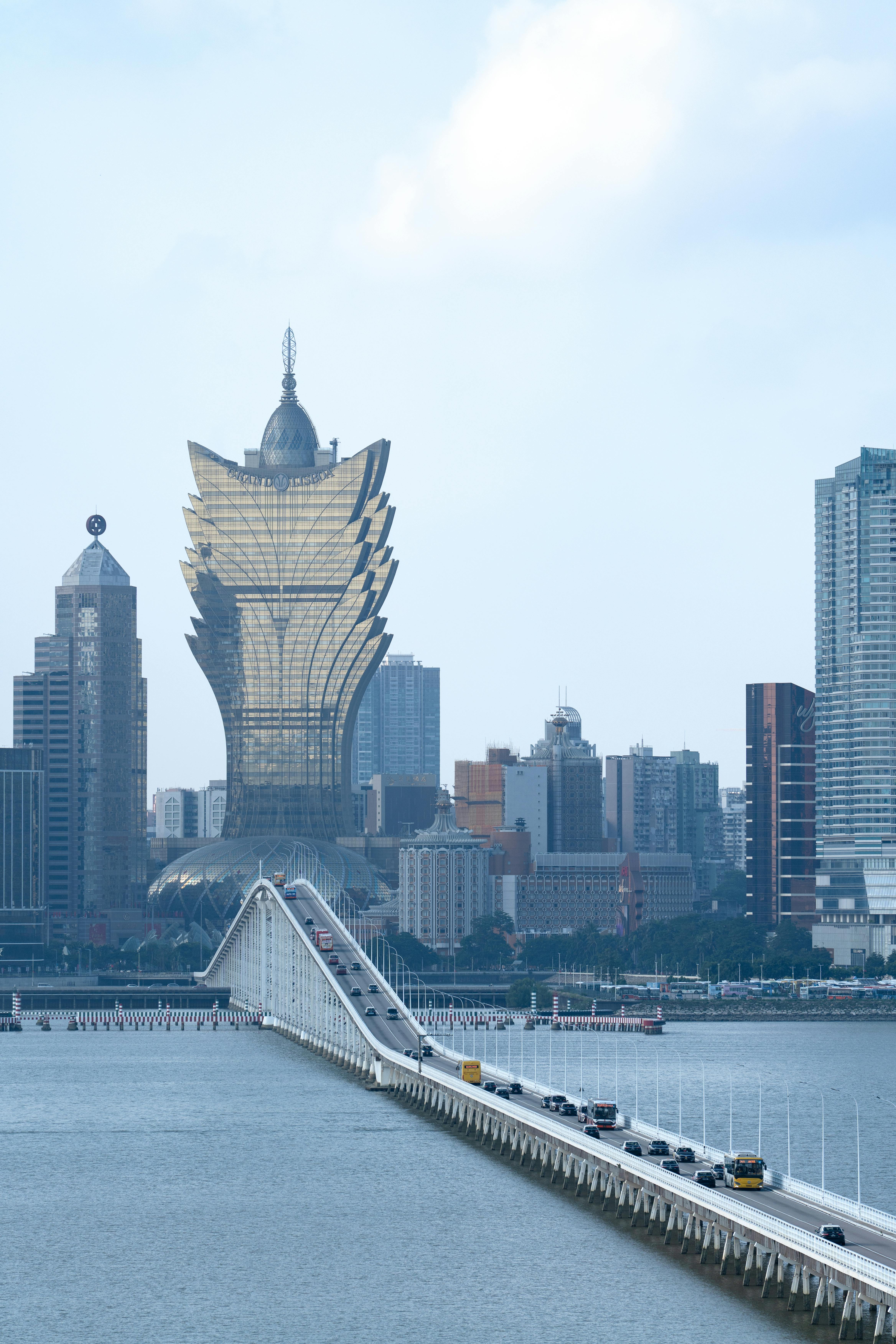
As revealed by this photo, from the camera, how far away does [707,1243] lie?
8456 centimetres

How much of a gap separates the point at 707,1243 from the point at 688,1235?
2237 millimetres

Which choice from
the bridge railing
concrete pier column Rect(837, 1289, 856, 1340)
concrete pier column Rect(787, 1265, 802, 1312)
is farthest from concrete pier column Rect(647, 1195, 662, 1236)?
concrete pier column Rect(837, 1289, 856, 1340)

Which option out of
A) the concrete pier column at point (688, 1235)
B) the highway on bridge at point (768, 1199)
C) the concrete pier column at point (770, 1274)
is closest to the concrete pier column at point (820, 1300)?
the highway on bridge at point (768, 1199)

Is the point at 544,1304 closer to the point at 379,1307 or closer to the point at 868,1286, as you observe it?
the point at 379,1307

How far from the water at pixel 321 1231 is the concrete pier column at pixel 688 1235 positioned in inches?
25.4

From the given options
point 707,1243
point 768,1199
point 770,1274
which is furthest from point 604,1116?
point 770,1274

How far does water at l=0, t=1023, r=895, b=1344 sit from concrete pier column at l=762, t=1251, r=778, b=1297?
0.67 metres

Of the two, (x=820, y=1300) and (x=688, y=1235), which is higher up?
(x=820, y=1300)

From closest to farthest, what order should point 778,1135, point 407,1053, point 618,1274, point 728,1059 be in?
1. point 618,1274
2. point 778,1135
3. point 407,1053
4. point 728,1059

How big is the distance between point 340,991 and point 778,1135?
214 ft

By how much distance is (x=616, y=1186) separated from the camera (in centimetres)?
9719

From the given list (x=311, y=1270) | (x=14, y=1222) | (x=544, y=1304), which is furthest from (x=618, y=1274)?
(x=14, y=1222)

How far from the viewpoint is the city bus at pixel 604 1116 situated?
10800cm

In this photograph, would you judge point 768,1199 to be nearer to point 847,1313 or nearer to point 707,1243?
point 707,1243
